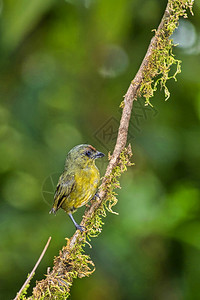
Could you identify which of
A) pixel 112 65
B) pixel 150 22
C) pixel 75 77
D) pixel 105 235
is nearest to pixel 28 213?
pixel 105 235

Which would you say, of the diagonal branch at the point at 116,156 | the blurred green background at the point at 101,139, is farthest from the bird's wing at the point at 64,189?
the diagonal branch at the point at 116,156

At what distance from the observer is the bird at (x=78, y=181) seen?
3469 mm

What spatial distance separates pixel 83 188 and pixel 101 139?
1.28 meters

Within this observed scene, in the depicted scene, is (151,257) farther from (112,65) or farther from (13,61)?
(13,61)

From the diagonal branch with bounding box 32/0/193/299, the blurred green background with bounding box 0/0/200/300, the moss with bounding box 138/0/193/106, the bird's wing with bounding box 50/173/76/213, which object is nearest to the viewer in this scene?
the diagonal branch with bounding box 32/0/193/299

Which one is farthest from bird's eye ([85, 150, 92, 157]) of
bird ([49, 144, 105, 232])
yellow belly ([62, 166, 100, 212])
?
yellow belly ([62, 166, 100, 212])

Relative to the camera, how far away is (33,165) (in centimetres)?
454

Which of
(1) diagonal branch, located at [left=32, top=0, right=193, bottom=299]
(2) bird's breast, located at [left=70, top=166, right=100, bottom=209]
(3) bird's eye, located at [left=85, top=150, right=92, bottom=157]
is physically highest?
(3) bird's eye, located at [left=85, top=150, right=92, bottom=157]

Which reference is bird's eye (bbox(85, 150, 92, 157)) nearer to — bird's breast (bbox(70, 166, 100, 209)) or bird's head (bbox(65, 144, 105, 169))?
bird's head (bbox(65, 144, 105, 169))

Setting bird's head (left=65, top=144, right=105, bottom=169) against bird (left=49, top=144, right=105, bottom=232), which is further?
bird's head (left=65, top=144, right=105, bottom=169)

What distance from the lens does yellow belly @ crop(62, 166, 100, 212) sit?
11.3 feet

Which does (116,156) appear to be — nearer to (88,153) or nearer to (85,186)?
(85,186)

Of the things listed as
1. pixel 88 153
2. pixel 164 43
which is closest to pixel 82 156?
pixel 88 153

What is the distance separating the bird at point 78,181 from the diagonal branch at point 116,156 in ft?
3.78
